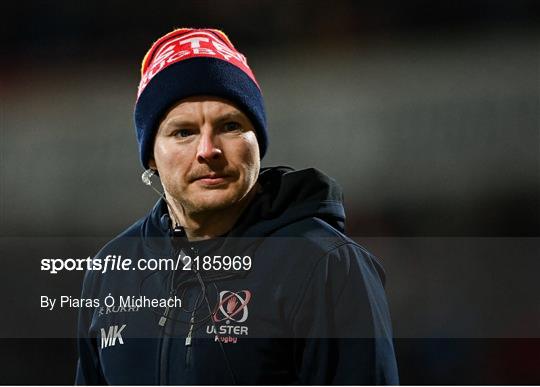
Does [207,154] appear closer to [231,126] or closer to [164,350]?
[231,126]

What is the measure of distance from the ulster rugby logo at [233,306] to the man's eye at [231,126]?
24cm

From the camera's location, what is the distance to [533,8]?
6.14ft

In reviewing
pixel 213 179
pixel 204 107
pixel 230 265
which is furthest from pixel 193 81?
pixel 230 265

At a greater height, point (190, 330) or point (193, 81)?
point (193, 81)

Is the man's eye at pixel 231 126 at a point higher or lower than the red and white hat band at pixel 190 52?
lower

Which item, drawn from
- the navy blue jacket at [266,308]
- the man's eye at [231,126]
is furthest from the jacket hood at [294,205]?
the man's eye at [231,126]

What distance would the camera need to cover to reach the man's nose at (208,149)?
1.05 metres

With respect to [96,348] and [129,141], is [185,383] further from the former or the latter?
[129,141]

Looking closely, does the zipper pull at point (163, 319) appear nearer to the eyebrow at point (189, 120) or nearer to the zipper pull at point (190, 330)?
the zipper pull at point (190, 330)

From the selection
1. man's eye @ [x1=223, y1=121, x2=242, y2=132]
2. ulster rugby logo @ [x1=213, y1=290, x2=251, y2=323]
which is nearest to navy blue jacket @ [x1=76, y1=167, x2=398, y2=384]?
ulster rugby logo @ [x1=213, y1=290, x2=251, y2=323]

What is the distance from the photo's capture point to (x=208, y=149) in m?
1.05

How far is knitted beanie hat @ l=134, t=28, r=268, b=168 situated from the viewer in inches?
42.9

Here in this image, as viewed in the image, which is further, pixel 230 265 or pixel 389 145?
pixel 389 145

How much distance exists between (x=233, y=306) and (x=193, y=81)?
0.33m
